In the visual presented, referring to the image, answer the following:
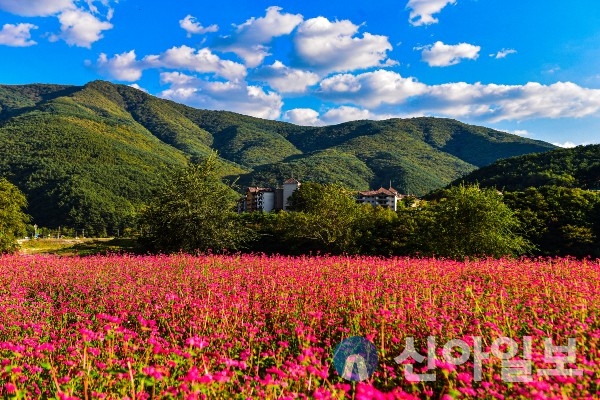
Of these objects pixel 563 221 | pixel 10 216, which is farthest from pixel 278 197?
pixel 563 221

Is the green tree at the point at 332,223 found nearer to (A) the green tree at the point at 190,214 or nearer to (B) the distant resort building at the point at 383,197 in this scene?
(A) the green tree at the point at 190,214

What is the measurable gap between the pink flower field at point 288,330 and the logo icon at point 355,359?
105 mm

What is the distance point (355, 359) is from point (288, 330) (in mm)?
1242

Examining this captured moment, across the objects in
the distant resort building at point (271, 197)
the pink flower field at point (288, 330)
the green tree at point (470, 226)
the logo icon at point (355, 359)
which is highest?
the distant resort building at point (271, 197)

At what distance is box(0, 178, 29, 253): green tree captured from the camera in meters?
29.1

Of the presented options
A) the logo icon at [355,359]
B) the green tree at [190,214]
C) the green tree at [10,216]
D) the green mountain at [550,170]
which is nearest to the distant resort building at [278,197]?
the green mountain at [550,170]

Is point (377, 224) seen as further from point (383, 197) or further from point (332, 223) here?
point (383, 197)

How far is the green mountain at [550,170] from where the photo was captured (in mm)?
77312

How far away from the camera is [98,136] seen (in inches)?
7008

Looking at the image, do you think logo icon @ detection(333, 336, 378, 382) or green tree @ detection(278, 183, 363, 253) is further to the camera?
green tree @ detection(278, 183, 363, 253)

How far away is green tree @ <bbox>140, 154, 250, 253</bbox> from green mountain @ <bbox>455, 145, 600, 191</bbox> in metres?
64.2

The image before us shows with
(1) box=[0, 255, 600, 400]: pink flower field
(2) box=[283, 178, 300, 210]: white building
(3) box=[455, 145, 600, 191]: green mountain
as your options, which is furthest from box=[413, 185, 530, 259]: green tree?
(2) box=[283, 178, 300, 210]: white building

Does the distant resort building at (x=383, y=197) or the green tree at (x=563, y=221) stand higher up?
the distant resort building at (x=383, y=197)

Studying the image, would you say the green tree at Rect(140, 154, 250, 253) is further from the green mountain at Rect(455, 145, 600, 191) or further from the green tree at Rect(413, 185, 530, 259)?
the green mountain at Rect(455, 145, 600, 191)
